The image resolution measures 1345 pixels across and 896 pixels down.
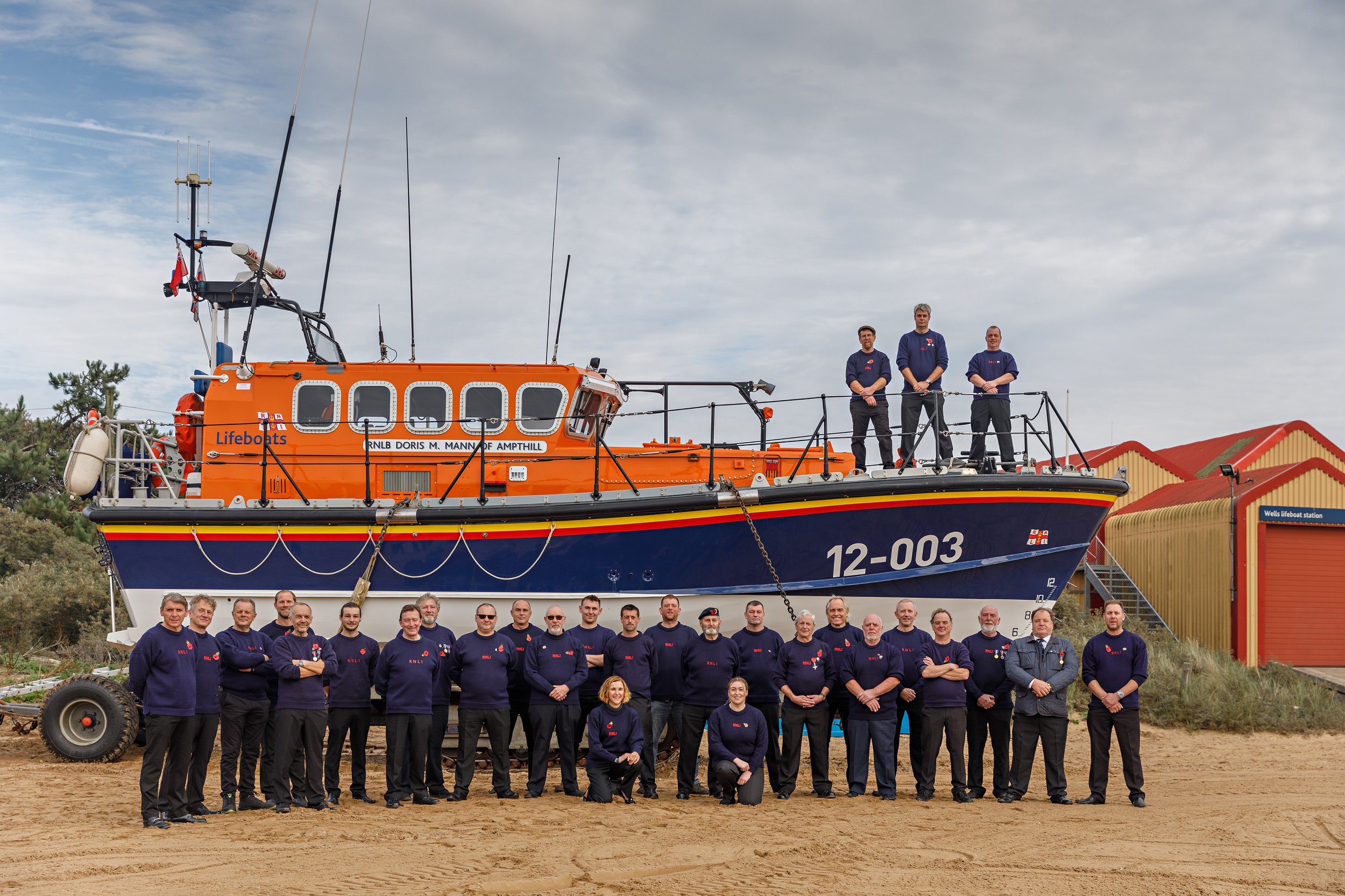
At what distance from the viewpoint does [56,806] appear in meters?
7.03

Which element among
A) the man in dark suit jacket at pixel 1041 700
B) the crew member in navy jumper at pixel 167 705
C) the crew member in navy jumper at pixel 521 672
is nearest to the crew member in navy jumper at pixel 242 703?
the crew member in navy jumper at pixel 167 705

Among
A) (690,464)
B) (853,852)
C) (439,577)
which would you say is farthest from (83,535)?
(853,852)

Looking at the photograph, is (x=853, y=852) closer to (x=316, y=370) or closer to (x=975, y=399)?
(x=975, y=399)

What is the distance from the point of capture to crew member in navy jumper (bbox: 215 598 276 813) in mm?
6949

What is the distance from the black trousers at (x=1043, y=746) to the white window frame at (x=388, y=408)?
5790mm

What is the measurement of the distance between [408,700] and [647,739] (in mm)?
1771

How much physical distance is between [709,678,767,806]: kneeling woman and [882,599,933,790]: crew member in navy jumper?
106 centimetres

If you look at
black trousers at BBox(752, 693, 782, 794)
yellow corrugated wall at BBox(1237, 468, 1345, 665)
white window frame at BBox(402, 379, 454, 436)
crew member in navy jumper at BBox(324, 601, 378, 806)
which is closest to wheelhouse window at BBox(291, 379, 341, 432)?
white window frame at BBox(402, 379, 454, 436)

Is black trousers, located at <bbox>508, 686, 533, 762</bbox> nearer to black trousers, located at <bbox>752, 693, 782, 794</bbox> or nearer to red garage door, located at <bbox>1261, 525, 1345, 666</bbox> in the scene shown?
black trousers, located at <bbox>752, 693, 782, 794</bbox>

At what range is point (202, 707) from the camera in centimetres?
671

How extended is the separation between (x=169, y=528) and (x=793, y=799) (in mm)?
5767

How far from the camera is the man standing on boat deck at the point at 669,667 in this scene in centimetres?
781

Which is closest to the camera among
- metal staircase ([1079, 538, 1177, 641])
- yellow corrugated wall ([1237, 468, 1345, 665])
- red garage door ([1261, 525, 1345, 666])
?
yellow corrugated wall ([1237, 468, 1345, 665])

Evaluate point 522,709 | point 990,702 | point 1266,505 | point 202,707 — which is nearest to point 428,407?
point 522,709
